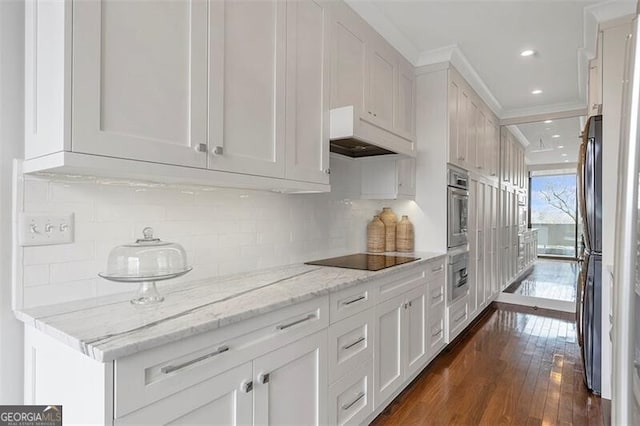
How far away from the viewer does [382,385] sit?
2133 mm

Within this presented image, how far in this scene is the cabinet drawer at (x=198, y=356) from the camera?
3.07 ft

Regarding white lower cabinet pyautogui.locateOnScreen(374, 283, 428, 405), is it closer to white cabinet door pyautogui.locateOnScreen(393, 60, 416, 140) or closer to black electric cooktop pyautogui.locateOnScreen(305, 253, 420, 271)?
black electric cooktop pyautogui.locateOnScreen(305, 253, 420, 271)

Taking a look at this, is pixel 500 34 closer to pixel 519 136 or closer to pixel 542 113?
pixel 542 113

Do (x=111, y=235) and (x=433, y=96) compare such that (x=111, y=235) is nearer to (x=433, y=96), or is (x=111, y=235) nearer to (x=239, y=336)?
(x=239, y=336)

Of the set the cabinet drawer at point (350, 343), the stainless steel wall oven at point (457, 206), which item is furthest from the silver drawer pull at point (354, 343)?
the stainless steel wall oven at point (457, 206)

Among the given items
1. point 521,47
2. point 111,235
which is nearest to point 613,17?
point 521,47

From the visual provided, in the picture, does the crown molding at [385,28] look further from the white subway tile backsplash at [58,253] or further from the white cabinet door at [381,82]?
the white subway tile backsplash at [58,253]

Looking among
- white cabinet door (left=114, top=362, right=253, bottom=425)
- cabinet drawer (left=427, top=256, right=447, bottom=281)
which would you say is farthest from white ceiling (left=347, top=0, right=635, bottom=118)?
white cabinet door (left=114, top=362, right=253, bottom=425)

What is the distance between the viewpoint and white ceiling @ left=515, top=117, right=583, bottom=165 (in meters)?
4.90

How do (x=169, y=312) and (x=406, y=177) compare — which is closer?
(x=169, y=312)

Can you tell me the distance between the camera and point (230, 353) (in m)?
1.20

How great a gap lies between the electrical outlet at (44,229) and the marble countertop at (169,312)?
8.7 inches

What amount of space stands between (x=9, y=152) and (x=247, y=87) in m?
0.86

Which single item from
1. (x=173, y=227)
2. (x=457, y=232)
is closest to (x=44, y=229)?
A: (x=173, y=227)
